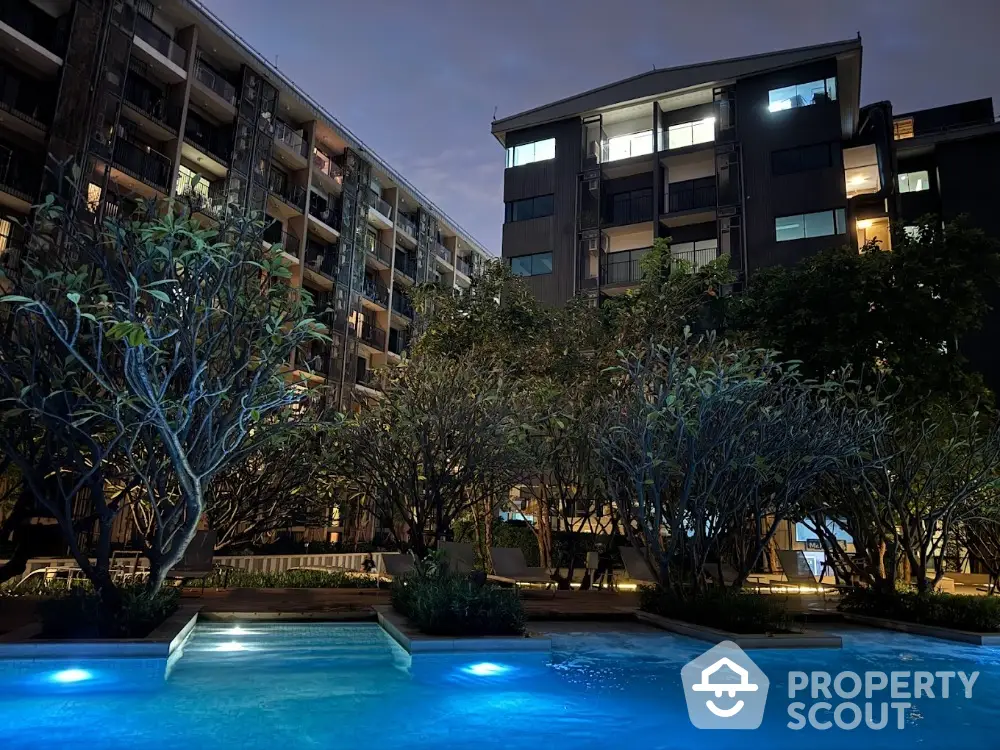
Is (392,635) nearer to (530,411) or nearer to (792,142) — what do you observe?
(530,411)

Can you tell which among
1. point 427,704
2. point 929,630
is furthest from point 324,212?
point 427,704

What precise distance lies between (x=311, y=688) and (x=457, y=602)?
226 centimetres

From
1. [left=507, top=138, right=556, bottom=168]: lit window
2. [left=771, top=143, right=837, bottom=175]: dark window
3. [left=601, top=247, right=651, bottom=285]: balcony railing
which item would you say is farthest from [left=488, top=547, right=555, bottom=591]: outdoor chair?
[left=507, top=138, right=556, bottom=168]: lit window

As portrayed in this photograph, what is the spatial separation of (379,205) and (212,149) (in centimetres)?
1194

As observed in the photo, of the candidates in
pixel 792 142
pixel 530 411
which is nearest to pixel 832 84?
pixel 792 142

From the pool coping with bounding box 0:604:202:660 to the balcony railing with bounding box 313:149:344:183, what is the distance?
3015 cm

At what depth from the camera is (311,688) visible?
24.7 ft

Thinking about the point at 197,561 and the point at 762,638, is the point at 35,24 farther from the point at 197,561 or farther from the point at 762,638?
the point at 762,638

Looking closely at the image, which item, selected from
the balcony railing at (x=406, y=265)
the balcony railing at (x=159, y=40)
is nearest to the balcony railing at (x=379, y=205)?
the balcony railing at (x=406, y=265)

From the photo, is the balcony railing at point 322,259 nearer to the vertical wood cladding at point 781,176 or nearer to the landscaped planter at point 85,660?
the vertical wood cladding at point 781,176

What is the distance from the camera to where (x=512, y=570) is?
50.3 ft

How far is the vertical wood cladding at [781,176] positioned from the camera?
2806 cm

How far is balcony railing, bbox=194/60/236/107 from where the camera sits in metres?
28.4

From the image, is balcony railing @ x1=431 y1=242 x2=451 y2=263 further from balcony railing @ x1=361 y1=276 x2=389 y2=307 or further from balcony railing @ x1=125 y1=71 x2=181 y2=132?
balcony railing @ x1=125 y1=71 x2=181 y2=132
